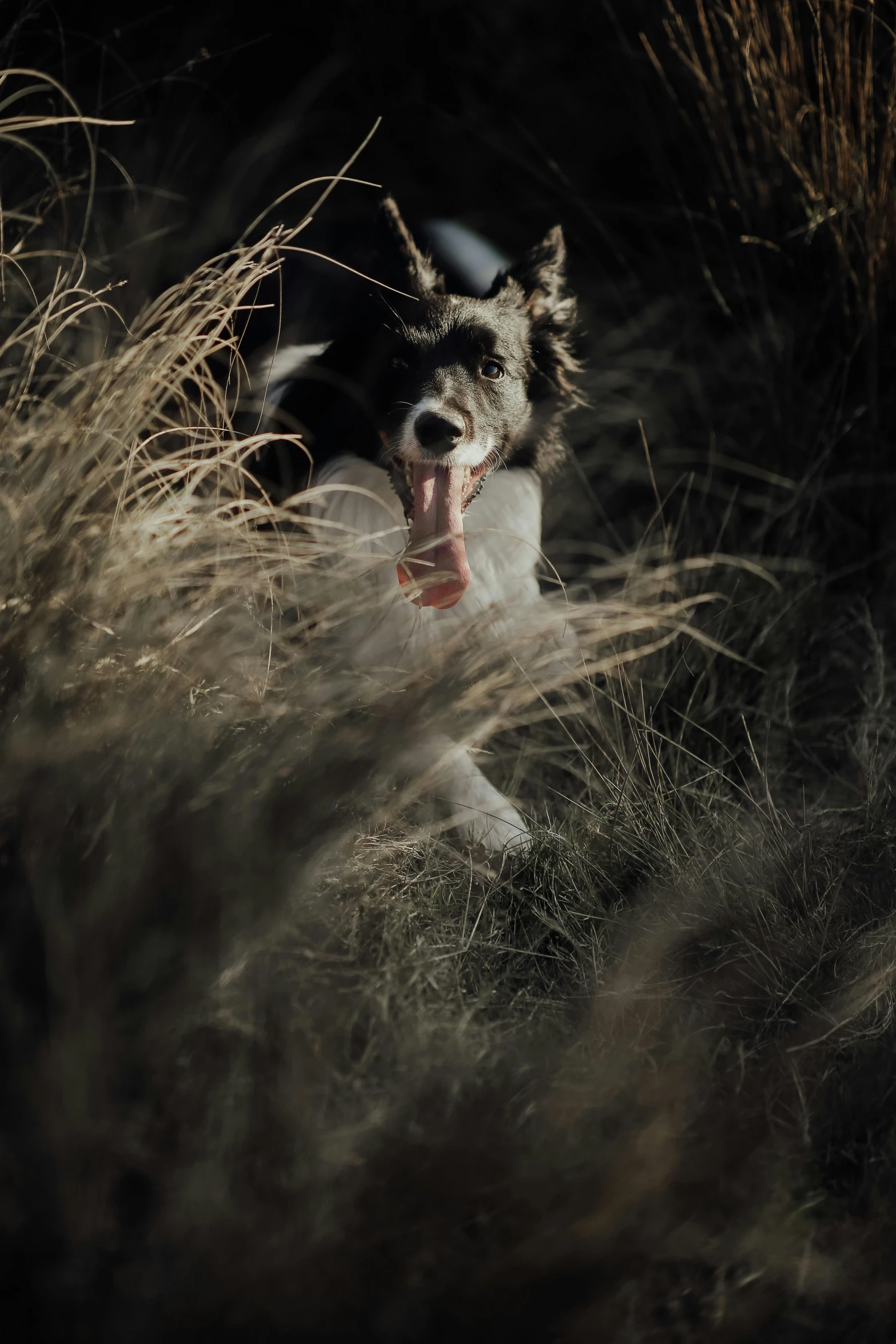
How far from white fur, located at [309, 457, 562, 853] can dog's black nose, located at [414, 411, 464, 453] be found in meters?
0.17

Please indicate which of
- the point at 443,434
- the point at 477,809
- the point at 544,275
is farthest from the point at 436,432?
the point at 477,809

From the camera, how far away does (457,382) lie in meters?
Answer: 2.13

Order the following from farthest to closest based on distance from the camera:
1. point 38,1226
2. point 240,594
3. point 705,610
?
point 705,610 < point 240,594 < point 38,1226

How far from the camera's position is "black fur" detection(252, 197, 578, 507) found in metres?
2.15

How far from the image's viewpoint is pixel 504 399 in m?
2.26

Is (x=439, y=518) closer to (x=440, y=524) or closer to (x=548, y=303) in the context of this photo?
(x=440, y=524)

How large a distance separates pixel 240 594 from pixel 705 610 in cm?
143

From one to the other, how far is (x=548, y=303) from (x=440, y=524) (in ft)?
2.41

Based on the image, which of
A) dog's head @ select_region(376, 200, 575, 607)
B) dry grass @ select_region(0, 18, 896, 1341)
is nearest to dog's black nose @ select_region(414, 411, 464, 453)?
dog's head @ select_region(376, 200, 575, 607)

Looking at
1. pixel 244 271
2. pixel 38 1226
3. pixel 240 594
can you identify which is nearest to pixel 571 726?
pixel 240 594

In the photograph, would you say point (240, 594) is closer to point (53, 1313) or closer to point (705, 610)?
point (53, 1313)

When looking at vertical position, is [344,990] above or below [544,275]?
below

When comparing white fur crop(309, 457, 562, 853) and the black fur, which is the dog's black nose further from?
white fur crop(309, 457, 562, 853)

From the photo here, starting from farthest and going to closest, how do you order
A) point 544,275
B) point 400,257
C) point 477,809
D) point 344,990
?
point 544,275 < point 400,257 < point 477,809 < point 344,990
